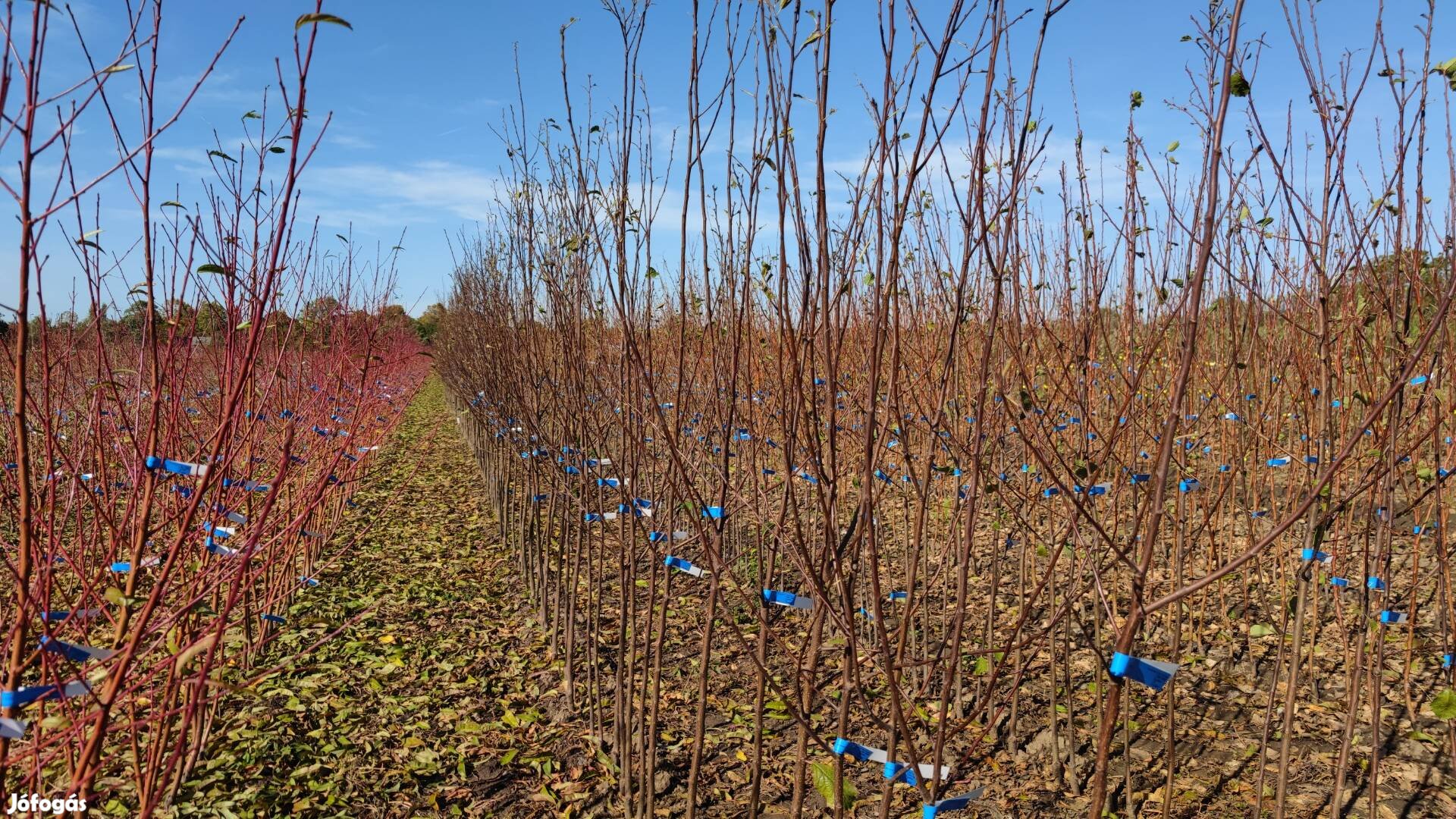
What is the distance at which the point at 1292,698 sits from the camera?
6.33 feet

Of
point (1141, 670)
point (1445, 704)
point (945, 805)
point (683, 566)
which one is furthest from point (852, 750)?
point (1445, 704)

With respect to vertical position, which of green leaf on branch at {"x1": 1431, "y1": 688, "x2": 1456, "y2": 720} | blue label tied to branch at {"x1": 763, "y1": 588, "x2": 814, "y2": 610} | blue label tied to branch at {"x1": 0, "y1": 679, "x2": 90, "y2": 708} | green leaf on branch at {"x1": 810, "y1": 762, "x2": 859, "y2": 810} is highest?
blue label tied to branch at {"x1": 0, "y1": 679, "x2": 90, "y2": 708}

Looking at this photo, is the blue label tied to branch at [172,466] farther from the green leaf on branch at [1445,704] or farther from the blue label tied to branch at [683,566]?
the green leaf on branch at [1445,704]

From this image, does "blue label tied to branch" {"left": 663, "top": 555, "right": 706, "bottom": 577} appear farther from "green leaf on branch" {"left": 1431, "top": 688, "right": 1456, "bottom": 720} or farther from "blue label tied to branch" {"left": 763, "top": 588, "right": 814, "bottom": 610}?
"green leaf on branch" {"left": 1431, "top": 688, "right": 1456, "bottom": 720}

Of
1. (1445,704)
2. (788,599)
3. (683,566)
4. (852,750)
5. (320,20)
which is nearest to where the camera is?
(320,20)

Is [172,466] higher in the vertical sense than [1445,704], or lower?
higher

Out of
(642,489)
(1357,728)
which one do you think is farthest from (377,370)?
(1357,728)

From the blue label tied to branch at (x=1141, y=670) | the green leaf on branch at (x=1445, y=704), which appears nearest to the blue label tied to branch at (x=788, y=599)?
the blue label tied to branch at (x=1141, y=670)

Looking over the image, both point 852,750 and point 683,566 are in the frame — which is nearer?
point 852,750

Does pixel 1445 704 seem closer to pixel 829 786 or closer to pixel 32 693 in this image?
pixel 829 786

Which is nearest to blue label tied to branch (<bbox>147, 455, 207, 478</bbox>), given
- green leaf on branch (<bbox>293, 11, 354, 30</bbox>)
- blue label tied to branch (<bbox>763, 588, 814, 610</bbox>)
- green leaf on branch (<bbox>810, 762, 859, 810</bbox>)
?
green leaf on branch (<bbox>293, 11, 354, 30</bbox>)

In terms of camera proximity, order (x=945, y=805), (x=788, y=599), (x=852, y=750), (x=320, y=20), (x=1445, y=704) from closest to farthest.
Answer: (x=320, y=20) < (x=945, y=805) < (x=852, y=750) < (x=1445, y=704) < (x=788, y=599)

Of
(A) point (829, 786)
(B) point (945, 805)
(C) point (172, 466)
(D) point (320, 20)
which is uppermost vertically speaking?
(D) point (320, 20)

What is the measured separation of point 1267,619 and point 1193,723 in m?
1.02
